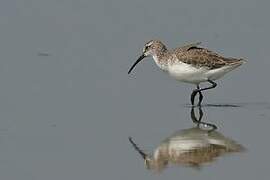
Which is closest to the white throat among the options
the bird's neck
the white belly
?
the bird's neck

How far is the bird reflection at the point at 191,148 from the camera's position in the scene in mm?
9703

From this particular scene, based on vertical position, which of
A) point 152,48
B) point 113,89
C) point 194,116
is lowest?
point 194,116

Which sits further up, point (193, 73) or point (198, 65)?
point (198, 65)

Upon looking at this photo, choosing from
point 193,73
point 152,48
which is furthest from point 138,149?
point 152,48

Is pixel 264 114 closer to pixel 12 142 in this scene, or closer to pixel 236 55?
pixel 236 55

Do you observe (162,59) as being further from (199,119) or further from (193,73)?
(199,119)

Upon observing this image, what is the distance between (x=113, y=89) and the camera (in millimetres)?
12461

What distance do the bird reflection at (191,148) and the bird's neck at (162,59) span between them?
6.14 feet

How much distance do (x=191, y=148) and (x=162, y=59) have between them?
9.45 feet

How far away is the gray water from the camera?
9.67 meters

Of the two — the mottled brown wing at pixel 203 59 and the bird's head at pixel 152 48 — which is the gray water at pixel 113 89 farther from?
the mottled brown wing at pixel 203 59

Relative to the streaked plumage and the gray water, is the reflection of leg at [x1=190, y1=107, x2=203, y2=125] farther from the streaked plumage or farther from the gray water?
the streaked plumage

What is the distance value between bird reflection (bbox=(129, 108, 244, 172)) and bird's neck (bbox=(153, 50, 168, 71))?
1.87 m

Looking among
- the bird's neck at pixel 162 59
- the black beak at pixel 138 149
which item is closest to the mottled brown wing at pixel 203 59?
the bird's neck at pixel 162 59
